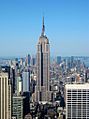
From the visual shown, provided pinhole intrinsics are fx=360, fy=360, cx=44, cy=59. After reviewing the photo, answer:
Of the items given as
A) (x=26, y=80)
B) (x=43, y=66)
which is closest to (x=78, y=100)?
(x=26, y=80)

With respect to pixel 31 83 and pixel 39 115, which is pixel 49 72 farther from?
pixel 39 115

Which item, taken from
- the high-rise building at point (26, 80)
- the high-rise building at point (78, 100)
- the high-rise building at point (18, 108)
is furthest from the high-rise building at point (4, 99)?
the high-rise building at point (26, 80)

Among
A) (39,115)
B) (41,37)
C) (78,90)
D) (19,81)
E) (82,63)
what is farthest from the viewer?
(41,37)

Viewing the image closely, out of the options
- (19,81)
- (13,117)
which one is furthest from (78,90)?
(19,81)

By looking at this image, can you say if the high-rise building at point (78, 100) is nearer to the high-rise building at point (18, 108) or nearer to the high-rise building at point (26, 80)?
the high-rise building at point (18, 108)

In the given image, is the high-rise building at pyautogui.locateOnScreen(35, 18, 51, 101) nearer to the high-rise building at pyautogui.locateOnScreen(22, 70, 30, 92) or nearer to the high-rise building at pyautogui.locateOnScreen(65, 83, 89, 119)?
the high-rise building at pyautogui.locateOnScreen(22, 70, 30, 92)

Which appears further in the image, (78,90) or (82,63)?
(82,63)

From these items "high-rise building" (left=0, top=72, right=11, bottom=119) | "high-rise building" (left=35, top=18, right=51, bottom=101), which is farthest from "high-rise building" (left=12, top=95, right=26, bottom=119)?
"high-rise building" (left=35, top=18, right=51, bottom=101)
